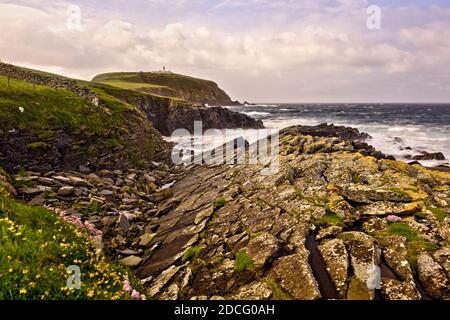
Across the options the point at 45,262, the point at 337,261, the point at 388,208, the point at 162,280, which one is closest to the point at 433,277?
the point at 337,261

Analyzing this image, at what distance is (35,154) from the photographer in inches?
843

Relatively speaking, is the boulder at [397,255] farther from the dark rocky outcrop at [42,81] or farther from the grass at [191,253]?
the dark rocky outcrop at [42,81]

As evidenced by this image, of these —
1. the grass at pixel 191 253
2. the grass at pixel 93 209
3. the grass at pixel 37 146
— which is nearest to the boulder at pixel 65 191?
the grass at pixel 93 209

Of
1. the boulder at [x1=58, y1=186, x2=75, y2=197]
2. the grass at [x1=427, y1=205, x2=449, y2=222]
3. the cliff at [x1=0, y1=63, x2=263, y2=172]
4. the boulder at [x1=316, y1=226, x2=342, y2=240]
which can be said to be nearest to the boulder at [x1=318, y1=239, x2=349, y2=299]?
the boulder at [x1=316, y1=226, x2=342, y2=240]

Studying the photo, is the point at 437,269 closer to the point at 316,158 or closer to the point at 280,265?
the point at 280,265

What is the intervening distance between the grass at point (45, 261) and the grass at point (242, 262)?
10.9 ft

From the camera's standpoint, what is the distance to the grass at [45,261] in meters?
6.24

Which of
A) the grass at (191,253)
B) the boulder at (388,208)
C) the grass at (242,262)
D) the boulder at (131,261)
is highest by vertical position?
the boulder at (388,208)

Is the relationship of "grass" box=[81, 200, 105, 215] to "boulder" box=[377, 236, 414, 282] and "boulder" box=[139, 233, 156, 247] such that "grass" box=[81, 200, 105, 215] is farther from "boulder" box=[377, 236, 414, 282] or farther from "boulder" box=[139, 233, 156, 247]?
"boulder" box=[377, 236, 414, 282]

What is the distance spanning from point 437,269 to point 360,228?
3.04m

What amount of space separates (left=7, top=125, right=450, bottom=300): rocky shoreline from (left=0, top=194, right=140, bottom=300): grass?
2.62m

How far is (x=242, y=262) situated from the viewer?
33.3 ft

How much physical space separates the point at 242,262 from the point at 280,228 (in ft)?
9.04
